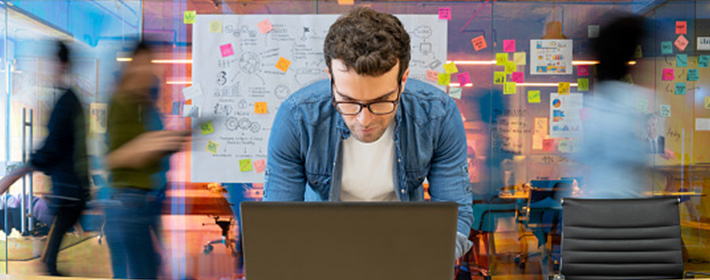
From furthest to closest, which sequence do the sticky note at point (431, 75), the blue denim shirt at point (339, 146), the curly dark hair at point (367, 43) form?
the sticky note at point (431, 75), the blue denim shirt at point (339, 146), the curly dark hair at point (367, 43)

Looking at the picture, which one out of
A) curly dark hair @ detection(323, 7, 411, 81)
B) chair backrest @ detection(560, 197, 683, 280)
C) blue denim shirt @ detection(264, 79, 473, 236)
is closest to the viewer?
curly dark hair @ detection(323, 7, 411, 81)

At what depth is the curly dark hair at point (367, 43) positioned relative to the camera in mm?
1069

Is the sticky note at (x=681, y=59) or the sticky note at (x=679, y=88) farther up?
the sticky note at (x=681, y=59)

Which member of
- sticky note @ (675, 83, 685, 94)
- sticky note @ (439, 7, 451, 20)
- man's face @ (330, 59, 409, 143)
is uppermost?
sticky note @ (439, 7, 451, 20)

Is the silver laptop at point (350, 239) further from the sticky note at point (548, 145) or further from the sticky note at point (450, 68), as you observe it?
the sticky note at point (548, 145)

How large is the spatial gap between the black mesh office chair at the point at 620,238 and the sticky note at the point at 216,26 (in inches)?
91.9

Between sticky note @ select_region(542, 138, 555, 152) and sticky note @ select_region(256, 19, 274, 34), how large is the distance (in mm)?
1927

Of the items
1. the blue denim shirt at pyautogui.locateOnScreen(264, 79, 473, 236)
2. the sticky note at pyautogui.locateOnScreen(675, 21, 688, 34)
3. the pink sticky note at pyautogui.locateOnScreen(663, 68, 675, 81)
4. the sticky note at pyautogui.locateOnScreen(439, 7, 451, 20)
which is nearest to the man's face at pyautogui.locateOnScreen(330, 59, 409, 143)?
the blue denim shirt at pyautogui.locateOnScreen(264, 79, 473, 236)

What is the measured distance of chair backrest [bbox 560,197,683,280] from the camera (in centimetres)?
201

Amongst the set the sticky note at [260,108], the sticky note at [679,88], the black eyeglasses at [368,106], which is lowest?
the black eyeglasses at [368,106]

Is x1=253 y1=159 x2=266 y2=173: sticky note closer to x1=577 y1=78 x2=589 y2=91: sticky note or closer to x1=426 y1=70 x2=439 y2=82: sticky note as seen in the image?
x1=426 y1=70 x2=439 y2=82: sticky note

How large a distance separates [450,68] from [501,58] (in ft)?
1.11

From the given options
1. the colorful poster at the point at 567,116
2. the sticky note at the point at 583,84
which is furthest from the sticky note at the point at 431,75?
the sticky note at the point at 583,84

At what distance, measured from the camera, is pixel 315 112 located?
1.46 m
